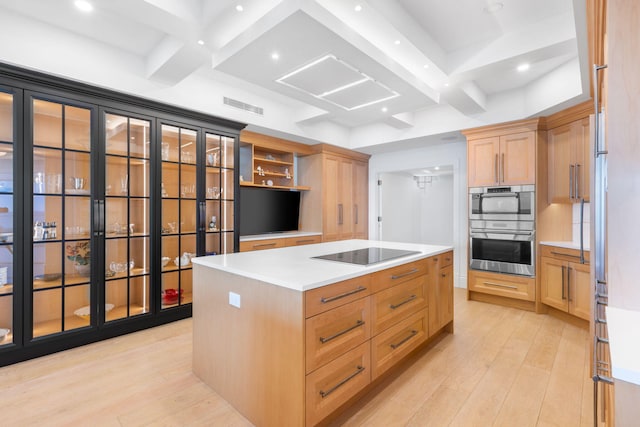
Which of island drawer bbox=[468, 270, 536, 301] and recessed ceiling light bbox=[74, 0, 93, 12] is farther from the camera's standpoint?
island drawer bbox=[468, 270, 536, 301]

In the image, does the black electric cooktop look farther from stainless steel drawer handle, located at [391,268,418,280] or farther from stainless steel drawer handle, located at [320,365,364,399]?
stainless steel drawer handle, located at [320,365,364,399]

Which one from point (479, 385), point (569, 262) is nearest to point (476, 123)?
point (569, 262)

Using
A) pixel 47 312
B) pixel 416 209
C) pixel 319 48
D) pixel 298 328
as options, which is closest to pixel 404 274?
pixel 298 328

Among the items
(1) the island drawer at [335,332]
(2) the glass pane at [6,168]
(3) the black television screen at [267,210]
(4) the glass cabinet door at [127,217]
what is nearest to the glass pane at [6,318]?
(4) the glass cabinet door at [127,217]

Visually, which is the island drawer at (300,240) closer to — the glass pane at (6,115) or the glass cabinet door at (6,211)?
the glass cabinet door at (6,211)

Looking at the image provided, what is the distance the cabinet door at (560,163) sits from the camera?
3.52 m

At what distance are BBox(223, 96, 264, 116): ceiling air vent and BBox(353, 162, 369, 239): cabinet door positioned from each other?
2.30 m

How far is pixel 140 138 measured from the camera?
3199 millimetres

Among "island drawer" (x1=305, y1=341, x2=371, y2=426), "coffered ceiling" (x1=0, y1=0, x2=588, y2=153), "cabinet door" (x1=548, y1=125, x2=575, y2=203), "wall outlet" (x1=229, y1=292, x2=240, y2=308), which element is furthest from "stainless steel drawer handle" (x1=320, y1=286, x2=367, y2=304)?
"cabinet door" (x1=548, y1=125, x2=575, y2=203)

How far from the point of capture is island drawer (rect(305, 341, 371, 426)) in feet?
4.99

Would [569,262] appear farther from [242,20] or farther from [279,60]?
[242,20]

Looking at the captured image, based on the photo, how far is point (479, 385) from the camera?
7.04 feet

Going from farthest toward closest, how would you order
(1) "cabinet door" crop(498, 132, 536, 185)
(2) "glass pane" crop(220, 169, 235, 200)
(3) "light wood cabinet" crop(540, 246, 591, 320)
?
(2) "glass pane" crop(220, 169, 235, 200) < (1) "cabinet door" crop(498, 132, 536, 185) < (3) "light wood cabinet" crop(540, 246, 591, 320)

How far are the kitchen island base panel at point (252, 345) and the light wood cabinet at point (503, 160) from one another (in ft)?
11.7
